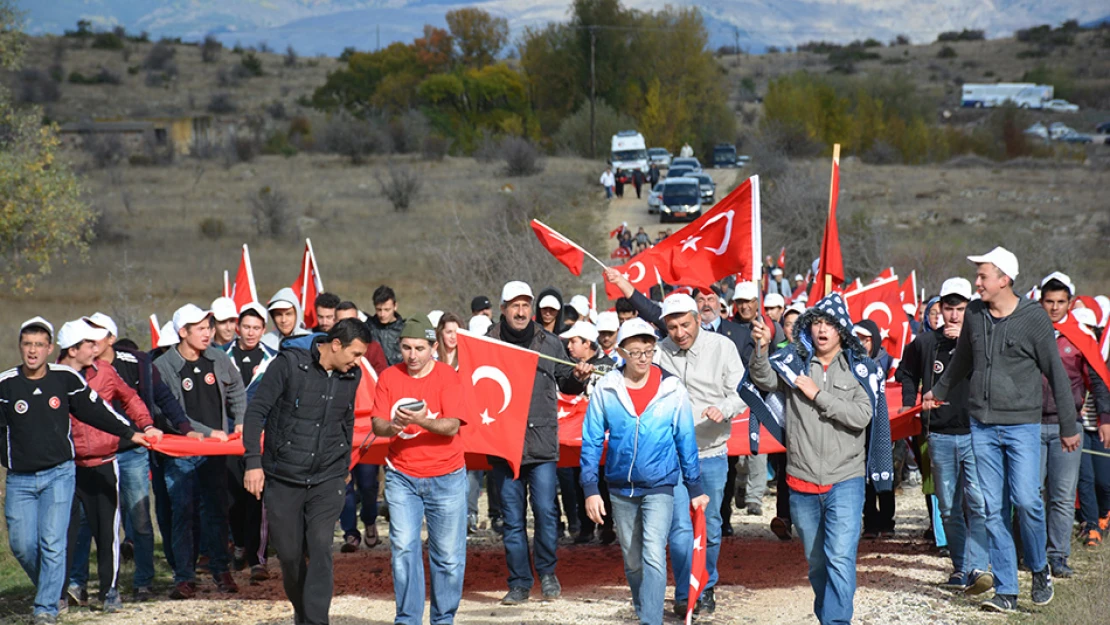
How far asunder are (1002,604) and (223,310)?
21.6ft

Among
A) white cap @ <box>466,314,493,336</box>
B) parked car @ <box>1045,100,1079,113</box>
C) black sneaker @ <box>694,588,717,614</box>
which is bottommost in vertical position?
black sneaker @ <box>694,588,717,614</box>

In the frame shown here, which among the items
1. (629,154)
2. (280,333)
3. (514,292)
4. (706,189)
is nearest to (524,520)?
(514,292)

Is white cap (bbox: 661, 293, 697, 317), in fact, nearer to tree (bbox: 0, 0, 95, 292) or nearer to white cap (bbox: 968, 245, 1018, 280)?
white cap (bbox: 968, 245, 1018, 280)

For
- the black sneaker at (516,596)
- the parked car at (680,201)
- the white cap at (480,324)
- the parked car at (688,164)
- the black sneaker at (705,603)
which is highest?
the parked car at (688,164)

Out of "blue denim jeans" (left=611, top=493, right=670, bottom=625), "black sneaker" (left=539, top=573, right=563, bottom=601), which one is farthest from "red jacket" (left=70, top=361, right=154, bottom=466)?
"blue denim jeans" (left=611, top=493, right=670, bottom=625)

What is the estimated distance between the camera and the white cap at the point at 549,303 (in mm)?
Answer: 10562

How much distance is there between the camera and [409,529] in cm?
776

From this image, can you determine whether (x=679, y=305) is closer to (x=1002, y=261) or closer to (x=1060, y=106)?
(x=1002, y=261)

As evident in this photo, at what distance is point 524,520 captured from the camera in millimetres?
9180

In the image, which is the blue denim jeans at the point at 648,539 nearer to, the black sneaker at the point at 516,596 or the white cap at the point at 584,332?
the black sneaker at the point at 516,596

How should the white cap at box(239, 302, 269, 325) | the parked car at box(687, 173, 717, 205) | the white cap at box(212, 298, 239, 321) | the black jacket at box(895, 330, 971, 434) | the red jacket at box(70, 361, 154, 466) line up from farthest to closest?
the parked car at box(687, 173, 717, 205), the white cap at box(212, 298, 239, 321), the white cap at box(239, 302, 269, 325), the black jacket at box(895, 330, 971, 434), the red jacket at box(70, 361, 154, 466)

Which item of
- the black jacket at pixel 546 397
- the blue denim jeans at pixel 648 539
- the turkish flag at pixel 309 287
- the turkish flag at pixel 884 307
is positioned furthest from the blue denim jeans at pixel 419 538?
the turkish flag at pixel 884 307

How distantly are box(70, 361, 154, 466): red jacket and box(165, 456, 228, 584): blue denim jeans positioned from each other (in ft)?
1.96

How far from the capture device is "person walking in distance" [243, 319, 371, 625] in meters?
7.46
